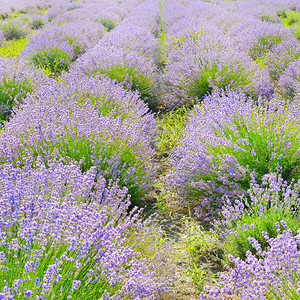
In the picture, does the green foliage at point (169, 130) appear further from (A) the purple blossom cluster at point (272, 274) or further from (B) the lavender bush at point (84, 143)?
(A) the purple blossom cluster at point (272, 274)

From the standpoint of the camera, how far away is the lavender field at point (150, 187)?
135 cm

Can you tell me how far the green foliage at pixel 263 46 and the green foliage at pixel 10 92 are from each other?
4626 mm

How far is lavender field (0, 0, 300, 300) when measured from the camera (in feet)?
4.42

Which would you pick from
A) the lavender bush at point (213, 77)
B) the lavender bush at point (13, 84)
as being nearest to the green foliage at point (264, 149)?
the lavender bush at point (213, 77)

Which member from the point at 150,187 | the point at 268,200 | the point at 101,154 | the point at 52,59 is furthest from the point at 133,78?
the point at 268,200

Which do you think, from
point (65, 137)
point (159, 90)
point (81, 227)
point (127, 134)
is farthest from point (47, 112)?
point (159, 90)

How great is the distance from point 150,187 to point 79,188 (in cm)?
123

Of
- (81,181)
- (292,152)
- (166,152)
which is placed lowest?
(166,152)

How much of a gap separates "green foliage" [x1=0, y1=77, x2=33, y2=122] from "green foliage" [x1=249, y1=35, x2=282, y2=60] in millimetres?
4626

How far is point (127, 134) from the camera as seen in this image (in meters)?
2.89

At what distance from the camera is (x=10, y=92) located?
14.0 ft

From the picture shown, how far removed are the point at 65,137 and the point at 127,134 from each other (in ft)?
1.87

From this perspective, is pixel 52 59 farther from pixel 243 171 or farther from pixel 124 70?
pixel 243 171

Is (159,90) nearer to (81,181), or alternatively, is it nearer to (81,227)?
(81,181)
